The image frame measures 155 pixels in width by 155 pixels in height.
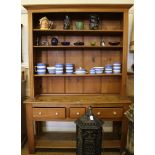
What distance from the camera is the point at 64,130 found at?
3.10 meters

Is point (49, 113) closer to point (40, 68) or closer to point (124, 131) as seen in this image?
point (40, 68)

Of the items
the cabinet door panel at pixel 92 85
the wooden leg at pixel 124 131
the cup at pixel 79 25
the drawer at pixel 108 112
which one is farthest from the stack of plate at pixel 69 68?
the wooden leg at pixel 124 131

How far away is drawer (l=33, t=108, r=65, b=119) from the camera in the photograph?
2475mm

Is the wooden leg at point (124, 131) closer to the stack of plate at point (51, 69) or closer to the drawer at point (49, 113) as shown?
the drawer at point (49, 113)

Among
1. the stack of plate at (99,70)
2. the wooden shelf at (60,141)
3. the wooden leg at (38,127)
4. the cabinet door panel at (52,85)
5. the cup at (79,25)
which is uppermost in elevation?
the cup at (79,25)

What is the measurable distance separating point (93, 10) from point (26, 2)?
120cm

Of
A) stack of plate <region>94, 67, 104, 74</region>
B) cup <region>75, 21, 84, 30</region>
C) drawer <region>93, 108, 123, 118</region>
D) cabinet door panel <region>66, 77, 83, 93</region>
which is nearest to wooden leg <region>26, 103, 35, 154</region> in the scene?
cabinet door panel <region>66, 77, 83, 93</region>

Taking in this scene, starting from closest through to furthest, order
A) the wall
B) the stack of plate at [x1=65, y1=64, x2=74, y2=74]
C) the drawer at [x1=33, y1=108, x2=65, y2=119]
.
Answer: the drawer at [x1=33, y1=108, x2=65, y2=119] → the stack of plate at [x1=65, y1=64, x2=74, y2=74] → the wall

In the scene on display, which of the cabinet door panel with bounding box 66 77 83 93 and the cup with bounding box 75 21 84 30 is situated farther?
the cabinet door panel with bounding box 66 77 83 93

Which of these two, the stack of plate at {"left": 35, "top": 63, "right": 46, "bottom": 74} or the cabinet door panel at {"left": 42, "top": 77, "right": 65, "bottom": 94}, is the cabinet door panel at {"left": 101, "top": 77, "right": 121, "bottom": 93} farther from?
the stack of plate at {"left": 35, "top": 63, "right": 46, "bottom": 74}

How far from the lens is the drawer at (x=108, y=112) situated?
248 centimetres

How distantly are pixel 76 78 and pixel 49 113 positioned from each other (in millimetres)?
775
